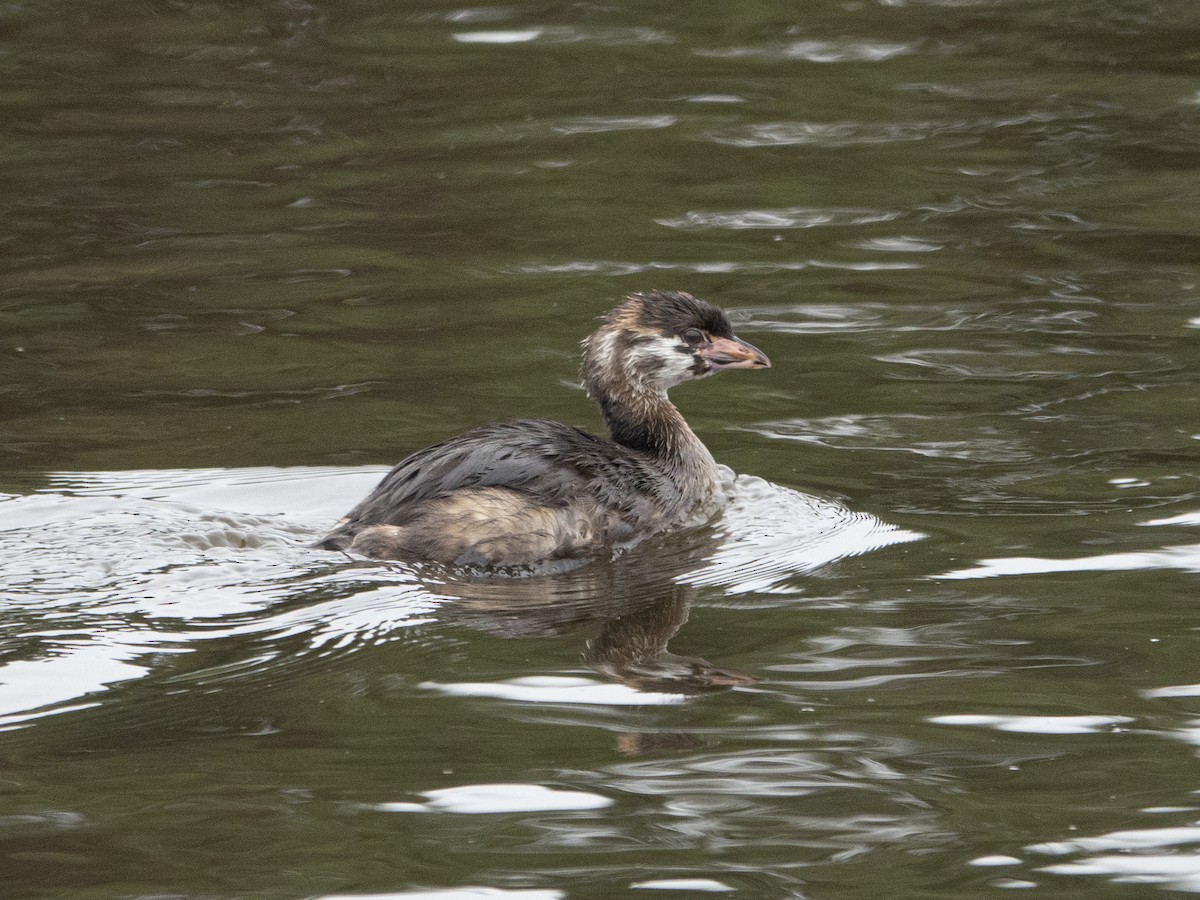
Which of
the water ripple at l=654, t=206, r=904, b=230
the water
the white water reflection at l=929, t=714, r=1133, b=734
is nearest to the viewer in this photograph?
the water

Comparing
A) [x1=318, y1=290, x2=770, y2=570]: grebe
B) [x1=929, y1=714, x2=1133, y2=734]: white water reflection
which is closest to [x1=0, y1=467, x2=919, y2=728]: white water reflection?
[x1=318, y1=290, x2=770, y2=570]: grebe

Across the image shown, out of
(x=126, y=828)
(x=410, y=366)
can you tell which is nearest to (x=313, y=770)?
(x=126, y=828)

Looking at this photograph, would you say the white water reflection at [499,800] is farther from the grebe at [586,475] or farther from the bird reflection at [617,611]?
the grebe at [586,475]

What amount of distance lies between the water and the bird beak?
0.43m

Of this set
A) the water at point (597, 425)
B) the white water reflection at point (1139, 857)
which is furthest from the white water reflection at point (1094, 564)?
the white water reflection at point (1139, 857)

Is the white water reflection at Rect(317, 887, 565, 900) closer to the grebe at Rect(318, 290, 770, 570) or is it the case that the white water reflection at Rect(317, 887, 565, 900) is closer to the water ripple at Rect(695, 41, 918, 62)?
the grebe at Rect(318, 290, 770, 570)

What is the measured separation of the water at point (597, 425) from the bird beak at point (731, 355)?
428 mm

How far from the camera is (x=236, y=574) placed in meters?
7.15

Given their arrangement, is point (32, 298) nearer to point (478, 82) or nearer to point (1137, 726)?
point (478, 82)

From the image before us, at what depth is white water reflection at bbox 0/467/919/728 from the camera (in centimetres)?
623

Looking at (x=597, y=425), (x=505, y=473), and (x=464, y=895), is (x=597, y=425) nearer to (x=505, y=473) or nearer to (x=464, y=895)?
(x=505, y=473)

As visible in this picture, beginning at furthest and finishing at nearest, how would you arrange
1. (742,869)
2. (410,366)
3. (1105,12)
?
(1105,12)
(410,366)
(742,869)

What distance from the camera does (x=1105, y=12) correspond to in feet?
52.1

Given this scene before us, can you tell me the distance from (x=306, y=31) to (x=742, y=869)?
12.0 m
